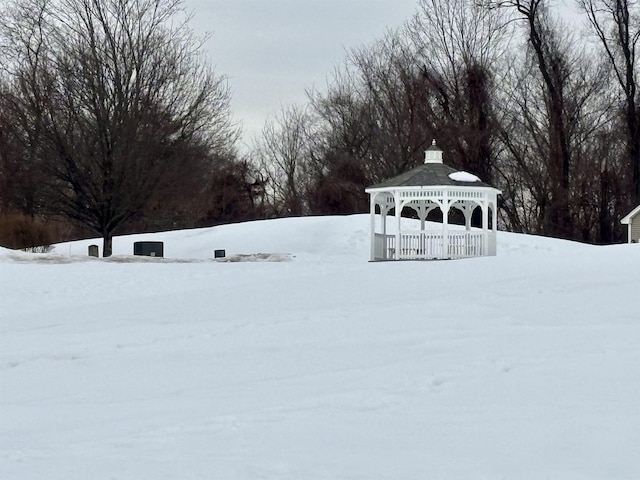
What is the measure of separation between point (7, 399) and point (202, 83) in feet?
68.3

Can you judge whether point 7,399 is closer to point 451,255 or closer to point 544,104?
point 451,255

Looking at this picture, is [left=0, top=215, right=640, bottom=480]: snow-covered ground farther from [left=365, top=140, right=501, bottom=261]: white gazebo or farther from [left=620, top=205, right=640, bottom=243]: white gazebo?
[left=620, top=205, right=640, bottom=243]: white gazebo

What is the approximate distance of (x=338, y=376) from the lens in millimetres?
9320

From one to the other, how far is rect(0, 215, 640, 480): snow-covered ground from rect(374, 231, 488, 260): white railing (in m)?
6.06

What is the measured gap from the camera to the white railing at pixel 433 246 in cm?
2336

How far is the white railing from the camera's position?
2336cm

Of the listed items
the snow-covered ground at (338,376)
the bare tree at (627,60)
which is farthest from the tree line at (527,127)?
the snow-covered ground at (338,376)

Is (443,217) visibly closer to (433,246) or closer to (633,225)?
(433,246)

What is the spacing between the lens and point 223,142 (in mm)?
30844

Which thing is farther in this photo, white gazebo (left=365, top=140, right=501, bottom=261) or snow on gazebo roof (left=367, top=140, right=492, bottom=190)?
snow on gazebo roof (left=367, top=140, right=492, bottom=190)

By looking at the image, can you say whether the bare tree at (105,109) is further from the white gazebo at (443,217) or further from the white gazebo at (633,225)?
the white gazebo at (633,225)

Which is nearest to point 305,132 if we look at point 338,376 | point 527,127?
point 527,127

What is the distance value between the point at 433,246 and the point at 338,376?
47.0ft

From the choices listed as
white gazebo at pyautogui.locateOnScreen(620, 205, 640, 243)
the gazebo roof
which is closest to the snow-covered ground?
the gazebo roof
